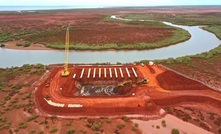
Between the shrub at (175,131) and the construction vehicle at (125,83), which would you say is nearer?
the shrub at (175,131)

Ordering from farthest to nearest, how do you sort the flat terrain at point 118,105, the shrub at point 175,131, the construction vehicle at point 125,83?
the construction vehicle at point 125,83 < the flat terrain at point 118,105 < the shrub at point 175,131

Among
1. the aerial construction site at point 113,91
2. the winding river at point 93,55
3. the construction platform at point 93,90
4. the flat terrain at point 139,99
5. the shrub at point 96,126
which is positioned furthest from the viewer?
the winding river at point 93,55

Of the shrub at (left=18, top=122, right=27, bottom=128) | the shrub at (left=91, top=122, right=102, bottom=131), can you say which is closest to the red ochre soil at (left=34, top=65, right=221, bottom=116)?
the shrub at (left=91, top=122, right=102, bottom=131)

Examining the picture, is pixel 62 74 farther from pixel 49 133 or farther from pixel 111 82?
pixel 49 133

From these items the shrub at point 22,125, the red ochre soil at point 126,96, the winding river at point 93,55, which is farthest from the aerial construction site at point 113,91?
the winding river at point 93,55

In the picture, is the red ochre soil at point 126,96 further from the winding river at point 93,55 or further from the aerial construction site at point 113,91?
the winding river at point 93,55

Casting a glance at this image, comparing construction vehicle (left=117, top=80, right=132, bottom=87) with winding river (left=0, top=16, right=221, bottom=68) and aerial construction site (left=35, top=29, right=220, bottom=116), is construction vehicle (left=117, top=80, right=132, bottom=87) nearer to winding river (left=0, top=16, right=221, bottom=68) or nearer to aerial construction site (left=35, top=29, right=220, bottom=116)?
aerial construction site (left=35, top=29, right=220, bottom=116)

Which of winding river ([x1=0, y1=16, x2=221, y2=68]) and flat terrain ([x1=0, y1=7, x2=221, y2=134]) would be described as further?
winding river ([x1=0, y1=16, x2=221, y2=68])

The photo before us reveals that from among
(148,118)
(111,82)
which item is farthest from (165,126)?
(111,82)

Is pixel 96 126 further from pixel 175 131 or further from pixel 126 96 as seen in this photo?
pixel 175 131
